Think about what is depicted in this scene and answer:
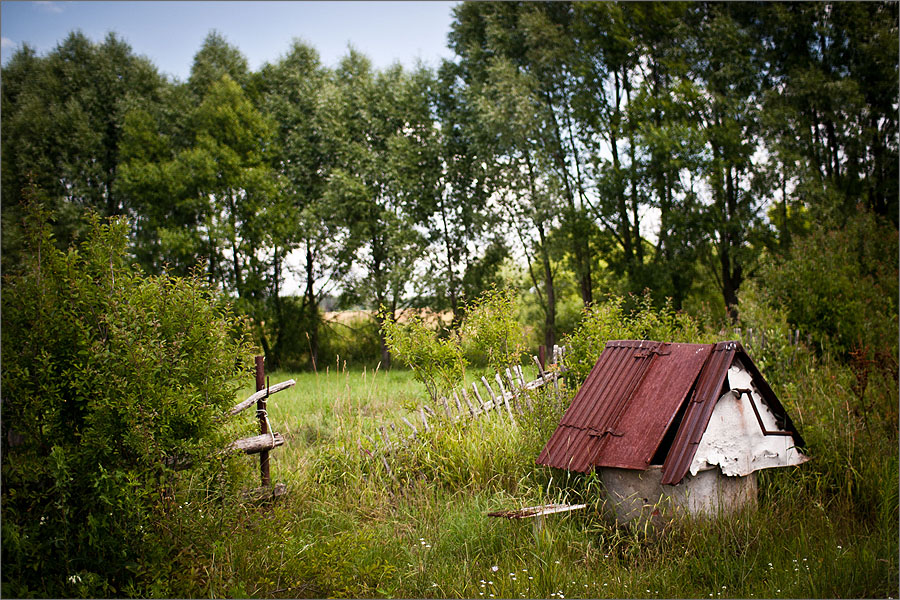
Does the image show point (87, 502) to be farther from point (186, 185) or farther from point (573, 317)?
point (573, 317)

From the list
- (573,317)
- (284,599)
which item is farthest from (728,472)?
(573,317)

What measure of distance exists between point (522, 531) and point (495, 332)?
351 centimetres

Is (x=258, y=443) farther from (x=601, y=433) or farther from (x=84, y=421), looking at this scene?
(x=601, y=433)

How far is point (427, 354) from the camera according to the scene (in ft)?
24.7

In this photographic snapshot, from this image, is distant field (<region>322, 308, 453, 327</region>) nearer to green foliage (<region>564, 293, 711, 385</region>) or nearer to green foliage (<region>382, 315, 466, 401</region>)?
green foliage (<region>382, 315, 466, 401</region>)

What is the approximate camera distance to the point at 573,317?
1764cm

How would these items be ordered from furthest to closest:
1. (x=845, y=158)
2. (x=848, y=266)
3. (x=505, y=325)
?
1. (x=845, y=158)
2. (x=848, y=266)
3. (x=505, y=325)

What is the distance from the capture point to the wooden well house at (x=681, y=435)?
4406 mm

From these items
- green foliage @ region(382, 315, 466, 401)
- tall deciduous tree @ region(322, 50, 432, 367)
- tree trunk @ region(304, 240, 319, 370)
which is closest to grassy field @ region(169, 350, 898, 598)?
green foliage @ region(382, 315, 466, 401)

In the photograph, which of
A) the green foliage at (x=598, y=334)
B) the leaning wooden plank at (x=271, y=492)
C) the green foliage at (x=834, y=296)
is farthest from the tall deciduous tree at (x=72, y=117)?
the green foliage at (x=834, y=296)

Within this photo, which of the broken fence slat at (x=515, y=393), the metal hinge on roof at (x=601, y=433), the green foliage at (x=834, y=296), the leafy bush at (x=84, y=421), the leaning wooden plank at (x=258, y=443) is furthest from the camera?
the green foliage at (x=834, y=296)

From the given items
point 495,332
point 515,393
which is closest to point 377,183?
point 495,332

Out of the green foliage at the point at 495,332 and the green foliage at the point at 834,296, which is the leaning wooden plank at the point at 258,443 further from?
the green foliage at the point at 834,296

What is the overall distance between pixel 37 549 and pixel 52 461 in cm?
53
